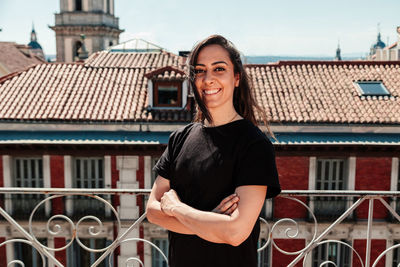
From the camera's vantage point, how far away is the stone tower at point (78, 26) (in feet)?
133

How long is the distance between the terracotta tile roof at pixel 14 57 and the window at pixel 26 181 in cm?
1643

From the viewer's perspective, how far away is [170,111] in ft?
52.1

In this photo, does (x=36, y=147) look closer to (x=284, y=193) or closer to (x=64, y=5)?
(x=284, y=193)

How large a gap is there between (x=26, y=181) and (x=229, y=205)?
1531 cm

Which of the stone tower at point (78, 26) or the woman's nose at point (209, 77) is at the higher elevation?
the stone tower at point (78, 26)

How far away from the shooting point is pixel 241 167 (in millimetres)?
1922

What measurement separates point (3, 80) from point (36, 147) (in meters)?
5.22

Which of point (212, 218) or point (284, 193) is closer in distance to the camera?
point (212, 218)

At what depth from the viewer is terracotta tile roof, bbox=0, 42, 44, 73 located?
Result: 30.1m

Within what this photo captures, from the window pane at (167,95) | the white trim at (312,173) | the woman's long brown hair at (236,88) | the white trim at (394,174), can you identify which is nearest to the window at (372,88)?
the white trim at (394,174)

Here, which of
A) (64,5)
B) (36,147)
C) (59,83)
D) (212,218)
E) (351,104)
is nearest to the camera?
(212,218)

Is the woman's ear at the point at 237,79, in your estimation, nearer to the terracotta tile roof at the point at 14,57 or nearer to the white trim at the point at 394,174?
the white trim at the point at 394,174

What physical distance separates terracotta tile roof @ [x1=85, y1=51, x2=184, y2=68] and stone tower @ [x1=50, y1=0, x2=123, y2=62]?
19.1 metres

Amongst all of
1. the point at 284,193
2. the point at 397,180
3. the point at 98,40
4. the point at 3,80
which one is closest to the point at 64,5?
the point at 98,40
